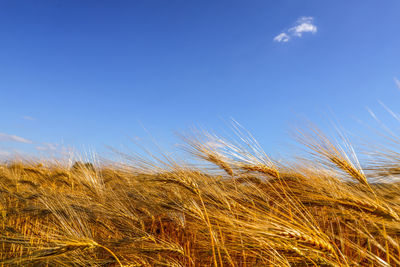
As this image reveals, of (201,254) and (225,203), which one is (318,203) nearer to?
(225,203)

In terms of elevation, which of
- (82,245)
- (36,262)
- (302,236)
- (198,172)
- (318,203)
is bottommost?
(36,262)

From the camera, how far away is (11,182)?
3.80m

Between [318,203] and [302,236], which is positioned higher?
[318,203]

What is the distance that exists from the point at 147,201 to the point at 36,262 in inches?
31.1

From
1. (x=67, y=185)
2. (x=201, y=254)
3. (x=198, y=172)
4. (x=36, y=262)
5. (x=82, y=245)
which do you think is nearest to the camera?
(x=82, y=245)

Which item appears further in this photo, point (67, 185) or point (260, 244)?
point (67, 185)

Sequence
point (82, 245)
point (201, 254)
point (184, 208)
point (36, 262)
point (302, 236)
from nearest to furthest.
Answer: point (302, 236) < point (82, 245) < point (36, 262) < point (184, 208) < point (201, 254)

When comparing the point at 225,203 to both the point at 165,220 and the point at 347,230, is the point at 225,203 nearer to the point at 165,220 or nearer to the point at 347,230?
the point at 165,220

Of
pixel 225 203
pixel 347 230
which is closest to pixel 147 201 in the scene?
pixel 225 203

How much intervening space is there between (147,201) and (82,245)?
2.76 feet

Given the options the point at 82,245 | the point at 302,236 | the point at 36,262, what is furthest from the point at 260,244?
the point at 36,262

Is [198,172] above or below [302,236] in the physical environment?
above

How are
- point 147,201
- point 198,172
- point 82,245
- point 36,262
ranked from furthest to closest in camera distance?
1. point 198,172
2. point 147,201
3. point 36,262
4. point 82,245

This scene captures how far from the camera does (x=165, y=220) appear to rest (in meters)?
2.36
